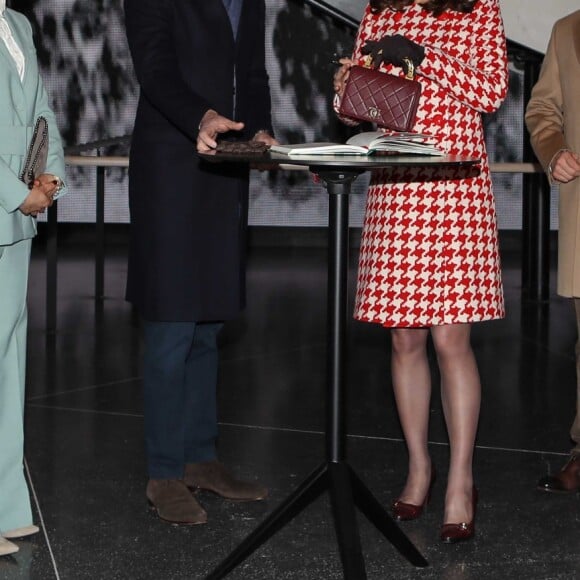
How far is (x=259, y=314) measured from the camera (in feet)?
23.3

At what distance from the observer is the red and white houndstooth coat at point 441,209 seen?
283 centimetres

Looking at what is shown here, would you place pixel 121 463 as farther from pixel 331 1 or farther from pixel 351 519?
pixel 331 1

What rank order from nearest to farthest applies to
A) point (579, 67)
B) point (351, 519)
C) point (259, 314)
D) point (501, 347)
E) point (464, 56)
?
point (351, 519), point (464, 56), point (579, 67), point (501, 347), point (259, 314)

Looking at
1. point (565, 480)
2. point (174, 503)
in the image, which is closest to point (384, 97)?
point (174, 503)

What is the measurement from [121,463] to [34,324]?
3.15 m

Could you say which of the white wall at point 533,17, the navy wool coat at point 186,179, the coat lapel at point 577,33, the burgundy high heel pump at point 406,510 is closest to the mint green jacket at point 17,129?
the navy wool coat at point 186,179

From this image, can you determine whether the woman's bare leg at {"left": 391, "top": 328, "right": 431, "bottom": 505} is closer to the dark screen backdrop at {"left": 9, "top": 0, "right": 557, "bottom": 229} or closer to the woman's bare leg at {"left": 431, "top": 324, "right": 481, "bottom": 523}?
the woman's bare leg at {"left": 431, "top": 324, "right": 481, "bottom": 523}

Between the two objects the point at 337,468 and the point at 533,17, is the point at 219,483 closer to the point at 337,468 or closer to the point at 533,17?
the point at 337,468

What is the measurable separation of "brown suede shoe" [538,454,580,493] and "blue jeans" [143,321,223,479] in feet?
3.16

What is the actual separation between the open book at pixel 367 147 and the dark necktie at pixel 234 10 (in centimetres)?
66

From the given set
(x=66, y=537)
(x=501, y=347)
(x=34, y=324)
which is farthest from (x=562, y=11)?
(x=66, y=537)

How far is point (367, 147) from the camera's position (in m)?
2.41

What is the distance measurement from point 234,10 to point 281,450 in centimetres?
148

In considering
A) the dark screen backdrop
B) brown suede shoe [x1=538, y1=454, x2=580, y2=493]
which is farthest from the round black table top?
the dark screen backdrop
